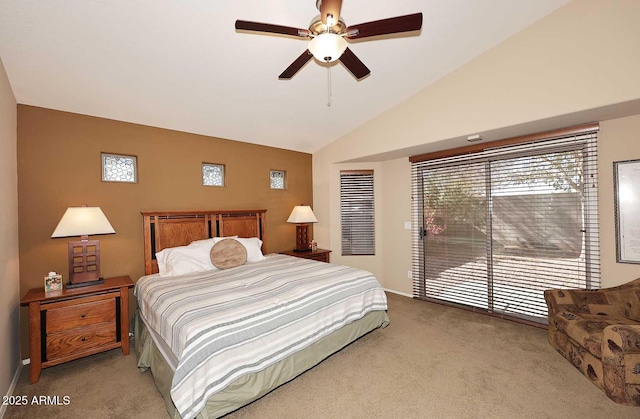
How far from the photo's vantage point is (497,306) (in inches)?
145

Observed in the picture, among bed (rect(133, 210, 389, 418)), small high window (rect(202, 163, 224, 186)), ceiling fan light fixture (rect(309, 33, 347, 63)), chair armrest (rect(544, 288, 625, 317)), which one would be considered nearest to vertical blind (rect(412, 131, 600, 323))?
chair armrest (rect(544, 288, 625, 317))

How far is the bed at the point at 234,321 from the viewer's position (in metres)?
1.80

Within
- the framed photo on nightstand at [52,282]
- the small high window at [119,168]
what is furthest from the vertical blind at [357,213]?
the framed photo on nightstand at [52,282]

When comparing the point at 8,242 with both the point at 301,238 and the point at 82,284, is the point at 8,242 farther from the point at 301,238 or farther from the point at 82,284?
the point at 301,238

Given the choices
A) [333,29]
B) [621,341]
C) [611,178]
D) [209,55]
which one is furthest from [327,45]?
[611,178]

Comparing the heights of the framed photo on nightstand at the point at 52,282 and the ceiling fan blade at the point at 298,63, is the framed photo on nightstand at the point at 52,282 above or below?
below

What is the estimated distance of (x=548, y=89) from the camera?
2.65 metres

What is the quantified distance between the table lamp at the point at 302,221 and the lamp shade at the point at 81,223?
2.58 meters

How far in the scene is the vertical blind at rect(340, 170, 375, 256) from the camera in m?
5.07

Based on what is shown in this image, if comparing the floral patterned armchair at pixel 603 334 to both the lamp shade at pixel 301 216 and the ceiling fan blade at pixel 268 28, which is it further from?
the lamp shade at pixel 301 216

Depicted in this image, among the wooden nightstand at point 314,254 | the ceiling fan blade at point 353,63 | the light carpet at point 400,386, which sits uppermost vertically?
the ceiling fan blade at point 353,63

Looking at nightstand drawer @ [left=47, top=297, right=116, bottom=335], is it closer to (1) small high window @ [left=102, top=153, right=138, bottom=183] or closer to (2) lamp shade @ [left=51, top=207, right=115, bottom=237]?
(2) lamp shade @ [left=51, top=207, right=115, bottom=237]

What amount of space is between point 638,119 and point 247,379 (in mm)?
4301

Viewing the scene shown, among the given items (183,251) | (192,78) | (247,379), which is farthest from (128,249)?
(247,379)
